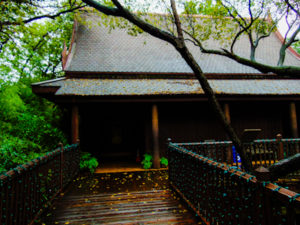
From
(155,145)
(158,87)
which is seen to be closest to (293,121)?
(158,87)

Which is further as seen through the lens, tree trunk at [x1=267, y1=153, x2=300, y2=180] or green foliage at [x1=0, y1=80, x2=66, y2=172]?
green foliage at [x1=0, y1=80, x2=66, y2=172]

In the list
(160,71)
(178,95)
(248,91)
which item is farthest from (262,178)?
(160,71)

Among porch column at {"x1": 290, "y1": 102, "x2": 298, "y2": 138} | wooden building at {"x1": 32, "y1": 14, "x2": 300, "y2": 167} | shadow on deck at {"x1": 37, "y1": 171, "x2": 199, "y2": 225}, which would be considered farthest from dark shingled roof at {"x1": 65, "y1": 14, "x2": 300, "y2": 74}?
shadow on deck at {"x1": 37, "y1": 171, "x2": 199, "y2": 225}

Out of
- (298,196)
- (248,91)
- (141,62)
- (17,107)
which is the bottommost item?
(298,196)

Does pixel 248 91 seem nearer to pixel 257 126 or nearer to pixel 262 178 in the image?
pixel 257 126

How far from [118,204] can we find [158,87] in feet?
19.6

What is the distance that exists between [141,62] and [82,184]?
7.59 metres

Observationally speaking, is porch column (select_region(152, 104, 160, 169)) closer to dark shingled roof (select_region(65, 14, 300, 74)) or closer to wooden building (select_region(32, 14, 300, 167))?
wooden building (select_region(32, 14, 300, 167))

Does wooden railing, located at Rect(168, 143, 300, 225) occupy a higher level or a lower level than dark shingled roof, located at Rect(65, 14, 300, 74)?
lower

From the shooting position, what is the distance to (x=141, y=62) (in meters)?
11.5

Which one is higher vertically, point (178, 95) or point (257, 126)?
point (178, 95)

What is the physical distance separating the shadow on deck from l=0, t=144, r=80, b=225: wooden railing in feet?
1.19

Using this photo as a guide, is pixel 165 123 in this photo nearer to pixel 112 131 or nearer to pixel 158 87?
pixel 158 87

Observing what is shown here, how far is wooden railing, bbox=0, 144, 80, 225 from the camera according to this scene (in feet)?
9.12
